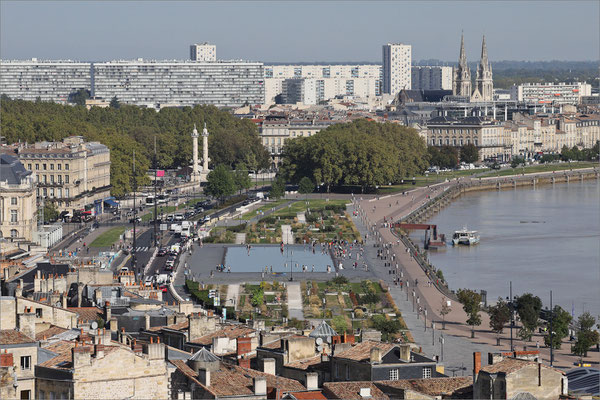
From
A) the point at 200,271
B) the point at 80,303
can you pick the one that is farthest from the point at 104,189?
the point at 80,303

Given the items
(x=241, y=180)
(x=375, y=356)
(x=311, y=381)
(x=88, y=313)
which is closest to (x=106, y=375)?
(x=311, y=381)

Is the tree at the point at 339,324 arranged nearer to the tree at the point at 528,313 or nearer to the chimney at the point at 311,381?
the tree at the point at 528,313

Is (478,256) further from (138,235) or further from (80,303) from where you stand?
(80,303)

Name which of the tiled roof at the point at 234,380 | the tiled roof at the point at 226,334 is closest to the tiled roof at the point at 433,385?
the tiled roof at the point at 234,380

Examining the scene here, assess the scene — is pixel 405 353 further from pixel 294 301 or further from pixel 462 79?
pixel 462 79

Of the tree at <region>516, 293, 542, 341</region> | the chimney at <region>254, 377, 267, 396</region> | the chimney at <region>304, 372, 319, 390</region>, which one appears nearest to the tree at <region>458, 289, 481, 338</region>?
the tree at <region>516, 293, 542, 341</region>
